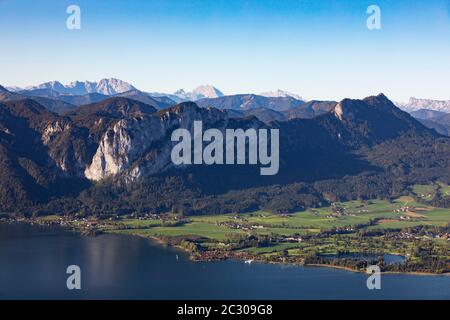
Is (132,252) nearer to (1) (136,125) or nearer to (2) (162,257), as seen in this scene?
(2) (162,257)

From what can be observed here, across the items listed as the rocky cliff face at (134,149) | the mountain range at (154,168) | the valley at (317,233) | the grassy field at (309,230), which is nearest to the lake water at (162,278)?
the valley at (317,233)

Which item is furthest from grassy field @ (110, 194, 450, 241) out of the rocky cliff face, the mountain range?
the rocky cliff face

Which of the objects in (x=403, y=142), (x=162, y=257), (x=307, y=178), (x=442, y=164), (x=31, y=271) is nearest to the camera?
(x=31, y=271)

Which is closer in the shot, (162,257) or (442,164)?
(162,257)

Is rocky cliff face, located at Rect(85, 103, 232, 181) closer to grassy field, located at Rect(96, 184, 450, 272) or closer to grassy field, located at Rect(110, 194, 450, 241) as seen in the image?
grassy field, located at Rect(96, 184, 450, 272)

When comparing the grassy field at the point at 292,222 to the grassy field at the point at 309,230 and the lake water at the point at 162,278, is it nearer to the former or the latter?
the grassy field at the point at 309,230
